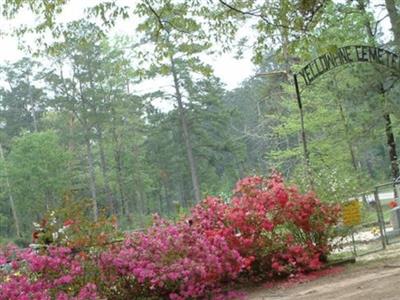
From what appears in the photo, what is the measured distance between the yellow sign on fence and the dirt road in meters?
0.72

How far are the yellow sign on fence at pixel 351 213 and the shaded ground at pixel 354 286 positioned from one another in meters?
0.61

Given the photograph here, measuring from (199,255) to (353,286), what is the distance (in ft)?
5.94

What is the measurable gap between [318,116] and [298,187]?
35.1 ft

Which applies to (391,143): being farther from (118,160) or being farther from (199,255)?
(118,160)

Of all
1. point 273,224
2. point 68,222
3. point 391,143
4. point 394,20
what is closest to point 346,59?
point 273,224

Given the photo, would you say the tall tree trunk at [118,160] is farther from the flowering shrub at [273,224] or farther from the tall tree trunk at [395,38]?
the flowering shrub at [273,224]

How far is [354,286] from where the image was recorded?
6344 millimetres

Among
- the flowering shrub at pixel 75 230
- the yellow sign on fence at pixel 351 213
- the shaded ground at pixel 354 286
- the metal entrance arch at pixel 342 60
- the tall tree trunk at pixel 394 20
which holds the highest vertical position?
the tall tree trunk at pixel 394 20

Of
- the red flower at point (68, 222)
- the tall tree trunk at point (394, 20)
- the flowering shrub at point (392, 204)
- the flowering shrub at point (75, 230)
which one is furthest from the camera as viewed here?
the tall tree trunk at point (394, 20)

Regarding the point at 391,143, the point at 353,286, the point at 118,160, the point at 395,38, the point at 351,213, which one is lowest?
the point at 353,286

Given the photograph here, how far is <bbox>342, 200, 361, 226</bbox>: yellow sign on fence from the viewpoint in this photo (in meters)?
8.44

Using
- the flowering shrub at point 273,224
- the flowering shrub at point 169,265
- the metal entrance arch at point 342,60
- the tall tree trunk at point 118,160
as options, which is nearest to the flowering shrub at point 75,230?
the flowering shrub at point 169,265

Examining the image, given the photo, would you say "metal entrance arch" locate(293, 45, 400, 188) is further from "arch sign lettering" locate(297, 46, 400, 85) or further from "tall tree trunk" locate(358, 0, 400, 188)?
"tall tree trunk" locate(358, 0, 400, 188)

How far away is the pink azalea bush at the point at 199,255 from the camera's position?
20.5ft
